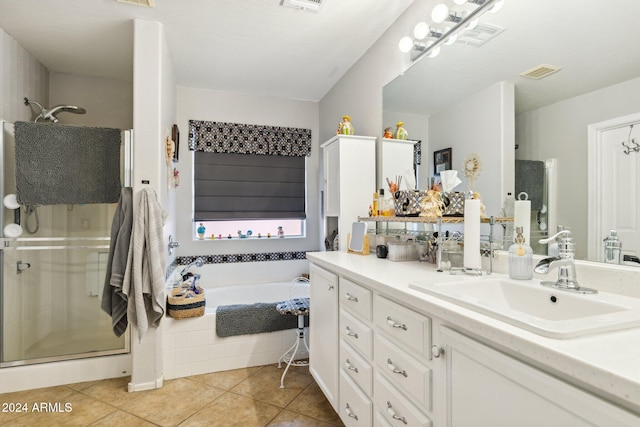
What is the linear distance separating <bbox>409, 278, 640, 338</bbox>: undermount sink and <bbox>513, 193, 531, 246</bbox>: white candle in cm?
24

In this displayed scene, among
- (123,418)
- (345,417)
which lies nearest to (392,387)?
(345,417)

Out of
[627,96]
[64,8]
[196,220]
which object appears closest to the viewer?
[627,96]

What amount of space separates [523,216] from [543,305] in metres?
0.45

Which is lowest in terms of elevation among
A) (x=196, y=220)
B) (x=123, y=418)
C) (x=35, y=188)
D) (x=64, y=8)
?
(x=123, y=418)

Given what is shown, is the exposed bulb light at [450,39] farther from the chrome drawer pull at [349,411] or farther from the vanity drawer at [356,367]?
the chrome drawer pull at [349,411]

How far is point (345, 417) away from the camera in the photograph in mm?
1620

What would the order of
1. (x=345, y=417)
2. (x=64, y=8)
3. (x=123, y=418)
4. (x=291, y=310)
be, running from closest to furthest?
(x=345, y=417), (x=123, y=418), (x=64, y=8), (x=291, y=310)

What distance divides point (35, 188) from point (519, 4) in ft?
9.93

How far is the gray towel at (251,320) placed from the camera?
2.49 m

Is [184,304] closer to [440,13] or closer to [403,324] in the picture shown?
[403,324]

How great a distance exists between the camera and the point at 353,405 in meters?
1.54

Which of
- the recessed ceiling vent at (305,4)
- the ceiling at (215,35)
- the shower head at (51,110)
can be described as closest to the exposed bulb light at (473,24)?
the ceiling at (215,35)

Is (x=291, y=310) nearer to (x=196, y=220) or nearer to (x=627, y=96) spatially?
(x=196, y=220)

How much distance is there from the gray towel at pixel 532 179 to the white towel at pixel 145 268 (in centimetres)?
215
